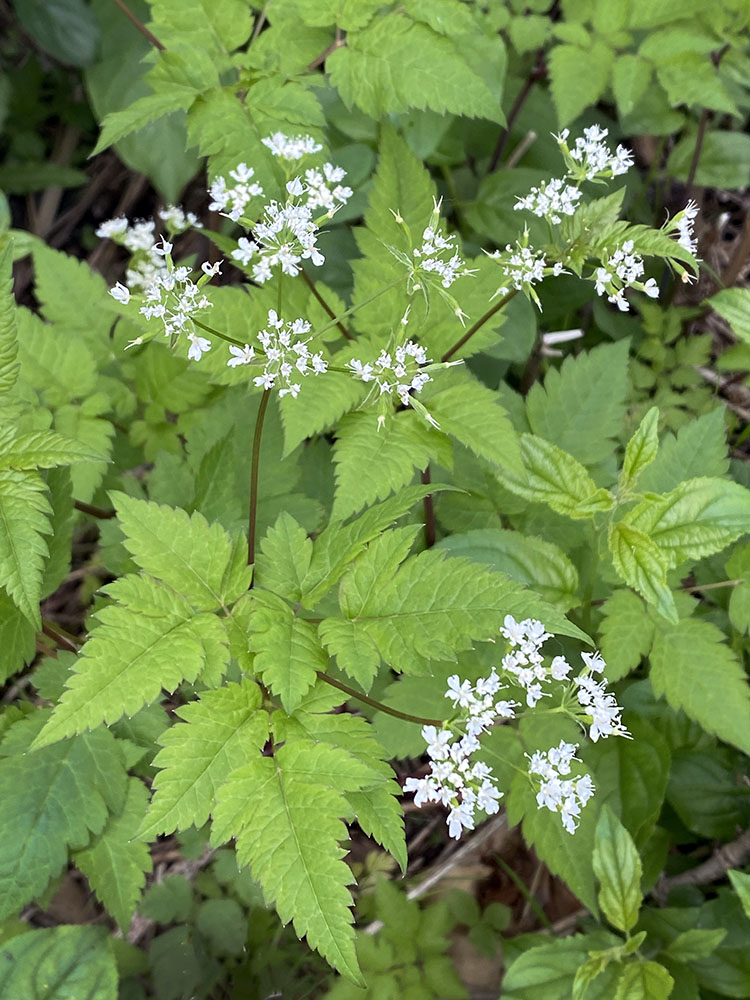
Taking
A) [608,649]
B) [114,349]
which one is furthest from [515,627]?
[114,349]

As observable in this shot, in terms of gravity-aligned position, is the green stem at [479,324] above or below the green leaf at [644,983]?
above

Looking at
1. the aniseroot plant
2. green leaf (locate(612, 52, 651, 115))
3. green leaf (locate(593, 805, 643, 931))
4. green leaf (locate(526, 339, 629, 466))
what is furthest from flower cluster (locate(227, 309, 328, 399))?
green leaf (locate(612, 52, 651, 115))

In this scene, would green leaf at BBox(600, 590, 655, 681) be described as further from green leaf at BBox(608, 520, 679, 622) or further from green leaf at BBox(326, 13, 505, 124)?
green leaf at BBox(326, 13, 505, 124)

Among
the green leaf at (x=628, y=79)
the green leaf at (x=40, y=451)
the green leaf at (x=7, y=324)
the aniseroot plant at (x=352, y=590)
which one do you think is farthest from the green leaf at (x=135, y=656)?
the green leaf at (x=628, y=79)

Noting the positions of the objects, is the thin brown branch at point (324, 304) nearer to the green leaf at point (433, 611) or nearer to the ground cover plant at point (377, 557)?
the ground cover plant at point (377, 557)

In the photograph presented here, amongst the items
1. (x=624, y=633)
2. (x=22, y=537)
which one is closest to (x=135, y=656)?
(x=22, y=537)
